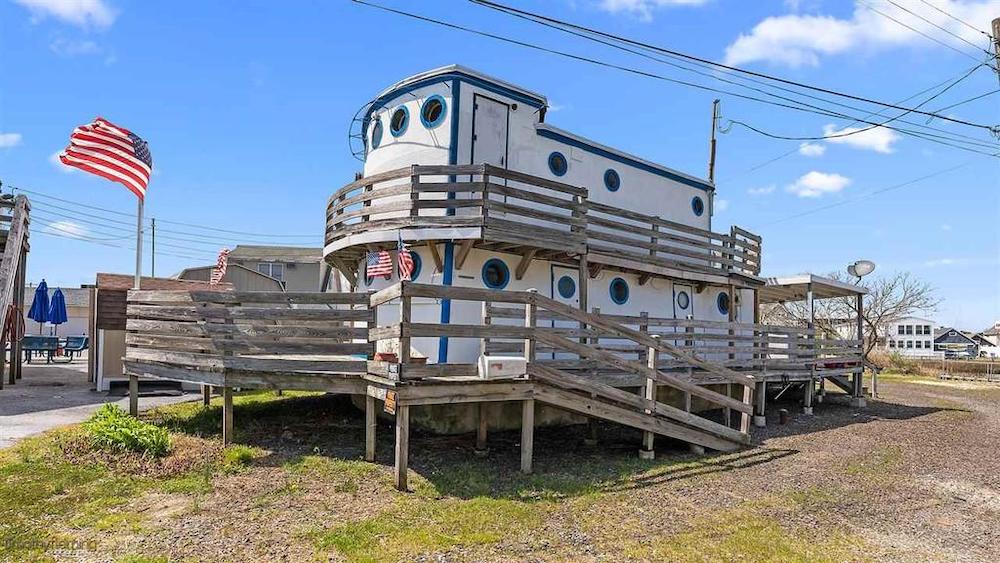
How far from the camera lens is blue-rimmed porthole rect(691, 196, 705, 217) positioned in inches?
672

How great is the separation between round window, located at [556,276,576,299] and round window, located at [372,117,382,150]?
4.93 m

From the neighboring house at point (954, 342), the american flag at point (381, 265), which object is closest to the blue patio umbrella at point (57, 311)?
the american flag at point (381, 265)

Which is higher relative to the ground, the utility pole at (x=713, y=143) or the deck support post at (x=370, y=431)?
the utility pole at (x=713, y=143)

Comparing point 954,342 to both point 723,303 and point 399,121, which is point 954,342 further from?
point 399,121

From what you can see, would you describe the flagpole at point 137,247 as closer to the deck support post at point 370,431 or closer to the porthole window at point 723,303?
the deck support post at point 370,431

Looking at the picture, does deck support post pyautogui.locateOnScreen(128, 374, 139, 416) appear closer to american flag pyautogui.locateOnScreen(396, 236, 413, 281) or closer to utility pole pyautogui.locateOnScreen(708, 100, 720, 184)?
american flag pyautogui.locateOnScreen(396, 236, 413, 281)

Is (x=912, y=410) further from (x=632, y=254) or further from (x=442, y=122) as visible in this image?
(x=442, y=122)

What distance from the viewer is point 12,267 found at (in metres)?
15.7

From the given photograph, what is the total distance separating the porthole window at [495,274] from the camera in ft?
38.7

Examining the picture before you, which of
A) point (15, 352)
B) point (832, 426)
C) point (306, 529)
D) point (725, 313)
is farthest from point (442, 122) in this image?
point (15, 352)

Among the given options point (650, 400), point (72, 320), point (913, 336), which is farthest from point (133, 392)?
point (913, 336)

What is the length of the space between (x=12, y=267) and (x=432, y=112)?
1188 centimetres

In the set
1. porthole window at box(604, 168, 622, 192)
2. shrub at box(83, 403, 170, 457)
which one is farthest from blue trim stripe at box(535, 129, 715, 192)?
shrub at box(83, 403, 170, 457)

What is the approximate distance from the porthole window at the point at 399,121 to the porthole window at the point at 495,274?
3.45 metres
